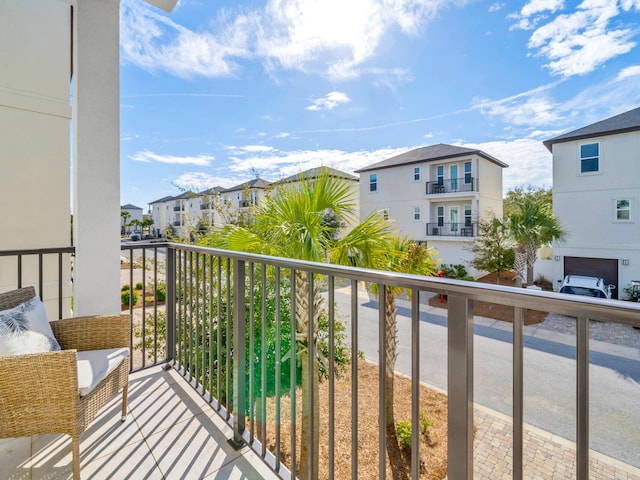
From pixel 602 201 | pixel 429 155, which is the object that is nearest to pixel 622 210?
pixel 602 201

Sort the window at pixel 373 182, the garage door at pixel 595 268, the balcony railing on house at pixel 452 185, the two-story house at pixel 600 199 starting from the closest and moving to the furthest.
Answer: the two-story house at pixel 600 199 < the garage door at pixel 595 268 < the balcony railing on house at pixel 452 185 < the window at pixel 373 182

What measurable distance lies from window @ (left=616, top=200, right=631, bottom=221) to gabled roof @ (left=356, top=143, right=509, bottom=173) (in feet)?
18.7

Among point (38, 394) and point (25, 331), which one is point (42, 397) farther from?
point (25, 331)

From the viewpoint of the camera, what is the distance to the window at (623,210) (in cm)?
1131

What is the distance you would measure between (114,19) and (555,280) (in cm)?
1564

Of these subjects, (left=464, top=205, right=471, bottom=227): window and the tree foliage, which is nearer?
the tree foliage

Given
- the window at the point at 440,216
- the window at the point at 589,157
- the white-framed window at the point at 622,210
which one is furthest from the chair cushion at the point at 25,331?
the window at the point at 440,216

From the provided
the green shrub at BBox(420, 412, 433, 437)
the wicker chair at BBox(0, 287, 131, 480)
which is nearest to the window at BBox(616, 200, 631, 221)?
the green shrub at BBox(420, 412, 433, 437)

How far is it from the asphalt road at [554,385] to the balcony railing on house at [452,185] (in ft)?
31.7

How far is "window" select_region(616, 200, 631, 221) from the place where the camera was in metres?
11.3

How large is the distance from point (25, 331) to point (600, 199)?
618 inches

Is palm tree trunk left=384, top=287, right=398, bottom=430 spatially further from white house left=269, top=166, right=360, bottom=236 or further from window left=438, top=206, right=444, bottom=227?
window left=438, top=206, right=444, bottom=227

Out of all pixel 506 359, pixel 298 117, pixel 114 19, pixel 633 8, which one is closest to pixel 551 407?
pixel 506 359

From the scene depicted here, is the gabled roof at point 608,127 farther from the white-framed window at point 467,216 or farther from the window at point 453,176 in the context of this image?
the white-framed window at point 467,216
